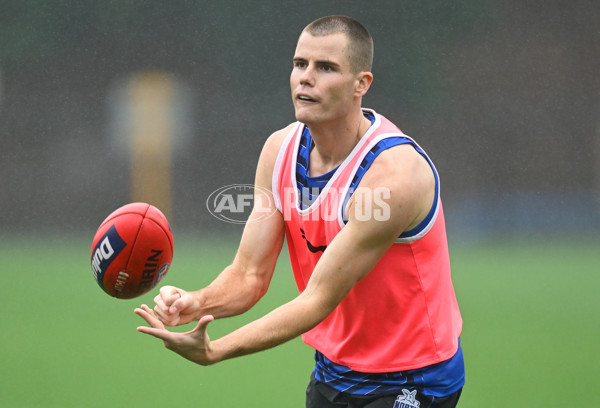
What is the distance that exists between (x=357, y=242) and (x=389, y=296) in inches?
13.3

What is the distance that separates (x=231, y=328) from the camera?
521cm

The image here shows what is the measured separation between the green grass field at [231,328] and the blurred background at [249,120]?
0.03 metres

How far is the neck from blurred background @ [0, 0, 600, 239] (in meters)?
3.79

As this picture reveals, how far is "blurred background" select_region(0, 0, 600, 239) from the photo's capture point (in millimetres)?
6227

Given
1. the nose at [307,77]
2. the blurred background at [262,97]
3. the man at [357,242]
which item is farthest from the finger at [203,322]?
the blurred background at [262,97]

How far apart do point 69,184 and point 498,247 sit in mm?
3788

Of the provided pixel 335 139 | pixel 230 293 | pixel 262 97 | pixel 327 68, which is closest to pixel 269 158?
pixel 335 139

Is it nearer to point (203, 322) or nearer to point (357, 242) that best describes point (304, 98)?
point (357, 242)

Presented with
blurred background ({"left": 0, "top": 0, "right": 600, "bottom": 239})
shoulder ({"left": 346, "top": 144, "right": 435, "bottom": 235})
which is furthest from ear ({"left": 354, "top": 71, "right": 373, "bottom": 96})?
blurred background ({"left": 0, "top": 0, "right": 600, "bottom": 239})

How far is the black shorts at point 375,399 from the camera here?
2439 mm

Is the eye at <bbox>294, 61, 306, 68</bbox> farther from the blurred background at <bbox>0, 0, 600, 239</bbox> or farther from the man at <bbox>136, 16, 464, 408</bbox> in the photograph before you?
the blurred background at <bbox>0, 0, 600, 239</bbox>

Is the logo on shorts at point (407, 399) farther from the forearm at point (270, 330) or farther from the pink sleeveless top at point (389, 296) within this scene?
the forearm at point (270, 330)

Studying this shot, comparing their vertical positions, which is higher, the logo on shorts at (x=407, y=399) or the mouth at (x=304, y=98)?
the mouth at (x=304, y=98)

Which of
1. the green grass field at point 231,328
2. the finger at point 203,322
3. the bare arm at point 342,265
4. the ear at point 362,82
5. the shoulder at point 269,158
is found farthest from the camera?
the green grass field at point 231,328
